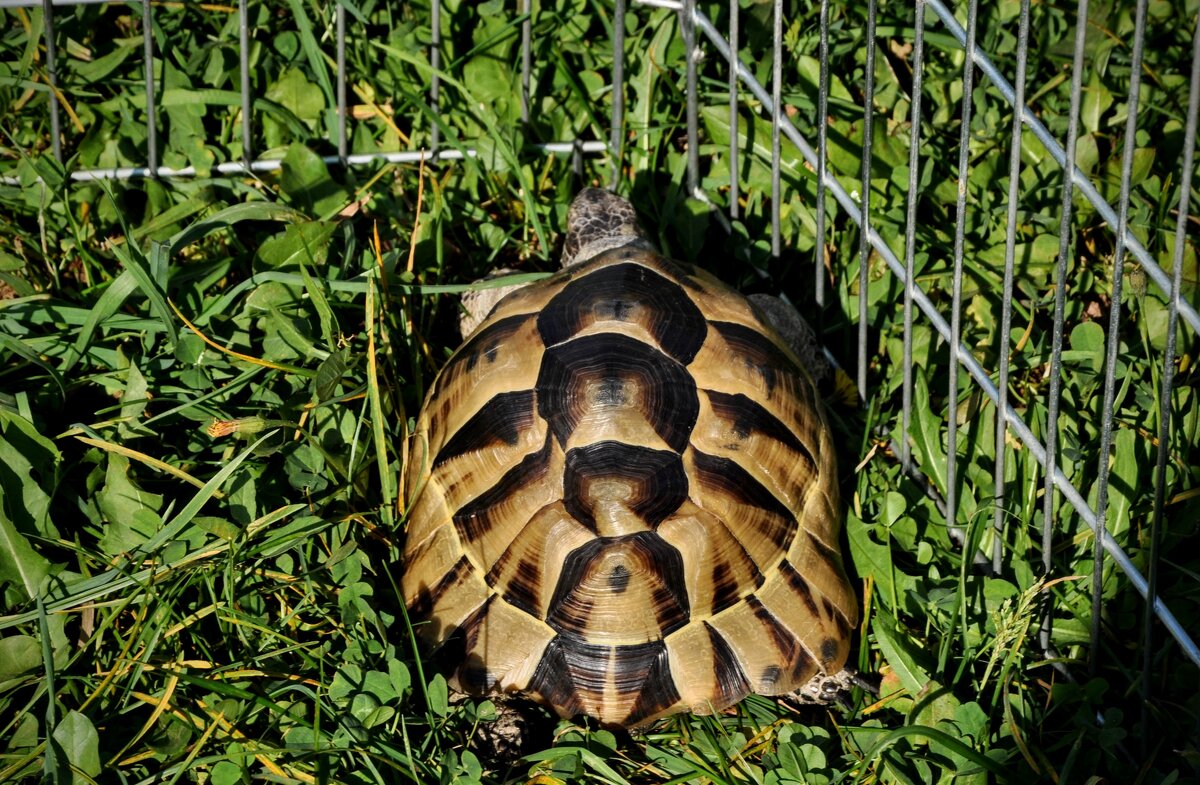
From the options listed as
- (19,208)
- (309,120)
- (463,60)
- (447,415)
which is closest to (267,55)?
(309,120)

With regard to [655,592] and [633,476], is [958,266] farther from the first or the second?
[655,592]

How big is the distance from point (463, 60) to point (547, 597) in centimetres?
171

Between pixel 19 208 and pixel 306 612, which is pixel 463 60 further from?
pixel 306 612

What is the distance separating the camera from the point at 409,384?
9.40 feet

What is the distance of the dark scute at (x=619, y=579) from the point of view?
2.20 meters

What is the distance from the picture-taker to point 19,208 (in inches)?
118

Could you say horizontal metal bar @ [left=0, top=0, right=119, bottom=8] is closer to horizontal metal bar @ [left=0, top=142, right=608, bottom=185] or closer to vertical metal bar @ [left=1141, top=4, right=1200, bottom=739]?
horizontal metal bar @ [left=0, top=142, right=608, bottom=185]

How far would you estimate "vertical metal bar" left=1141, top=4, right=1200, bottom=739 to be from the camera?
1703mm

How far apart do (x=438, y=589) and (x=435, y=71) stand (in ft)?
4.93

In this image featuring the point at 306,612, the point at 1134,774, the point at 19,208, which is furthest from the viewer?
the point at 19,208

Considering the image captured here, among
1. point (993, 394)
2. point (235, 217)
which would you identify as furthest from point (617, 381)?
point (235, 217)

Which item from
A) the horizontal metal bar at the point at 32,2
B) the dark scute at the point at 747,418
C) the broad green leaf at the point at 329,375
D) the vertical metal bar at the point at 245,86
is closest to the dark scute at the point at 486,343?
the broad green leaf at the point at 329,375

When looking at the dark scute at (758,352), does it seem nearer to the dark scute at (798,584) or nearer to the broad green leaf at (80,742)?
the dark scute at (798,584)

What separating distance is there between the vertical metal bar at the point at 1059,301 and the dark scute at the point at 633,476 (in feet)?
2.36
